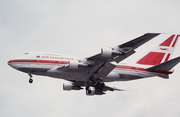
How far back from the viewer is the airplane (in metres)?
36.8

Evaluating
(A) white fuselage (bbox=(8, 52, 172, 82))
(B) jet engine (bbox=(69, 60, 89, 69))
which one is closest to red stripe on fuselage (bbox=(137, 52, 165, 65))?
(A) white fuselage (bbox=(8, 52, 172, 82))

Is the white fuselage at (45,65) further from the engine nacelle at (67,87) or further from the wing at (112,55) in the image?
the engine nacelle at (67,87)

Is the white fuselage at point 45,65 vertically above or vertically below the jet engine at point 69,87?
above

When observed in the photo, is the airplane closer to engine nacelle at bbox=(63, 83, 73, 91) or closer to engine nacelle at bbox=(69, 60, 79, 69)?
engine nacelle at bbox=(69, 60, 79, 69)

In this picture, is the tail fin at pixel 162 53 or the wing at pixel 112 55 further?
the tail fin at pixel 162 53

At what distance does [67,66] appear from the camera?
39.3m

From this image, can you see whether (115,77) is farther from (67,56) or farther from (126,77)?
(67,56)

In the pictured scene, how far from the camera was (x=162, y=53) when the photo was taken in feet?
159

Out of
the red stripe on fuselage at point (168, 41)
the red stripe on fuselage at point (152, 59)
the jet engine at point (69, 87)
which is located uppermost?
the red stripe on fuselage at point (168, 41)

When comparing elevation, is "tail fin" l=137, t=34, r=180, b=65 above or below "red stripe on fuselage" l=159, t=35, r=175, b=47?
below

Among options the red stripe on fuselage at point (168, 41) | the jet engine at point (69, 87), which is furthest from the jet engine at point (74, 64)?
the red stripe on fuselage at point (168, 41)

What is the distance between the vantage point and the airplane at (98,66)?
1451 inches

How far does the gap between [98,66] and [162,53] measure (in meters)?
13.8

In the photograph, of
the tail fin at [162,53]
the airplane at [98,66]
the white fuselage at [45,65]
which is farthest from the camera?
the tail fin at [162,53]
